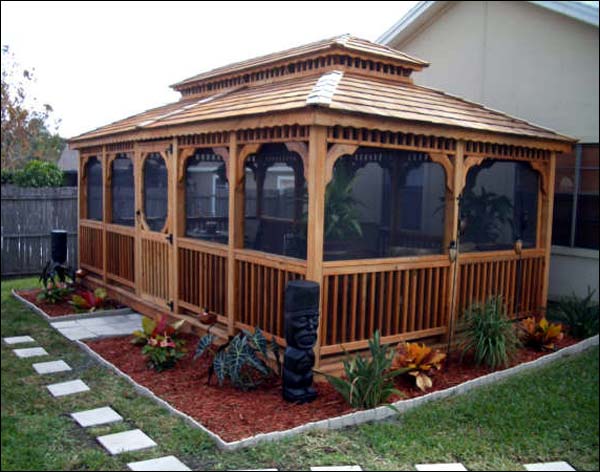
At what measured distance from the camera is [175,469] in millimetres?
3811

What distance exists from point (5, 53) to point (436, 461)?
58.8 feet

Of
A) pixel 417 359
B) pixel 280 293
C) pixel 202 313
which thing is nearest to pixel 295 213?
pixel 202 313

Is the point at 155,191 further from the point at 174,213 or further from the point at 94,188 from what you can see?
the point at 94,188

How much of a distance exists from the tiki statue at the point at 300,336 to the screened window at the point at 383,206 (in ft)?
4.50

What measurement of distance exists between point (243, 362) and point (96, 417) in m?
1.19

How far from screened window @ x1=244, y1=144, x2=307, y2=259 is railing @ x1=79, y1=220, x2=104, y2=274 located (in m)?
2.50

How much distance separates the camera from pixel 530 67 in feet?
29.7

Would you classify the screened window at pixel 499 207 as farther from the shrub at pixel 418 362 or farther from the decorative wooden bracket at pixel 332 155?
the decorative wooden bracket at pixel 332 155

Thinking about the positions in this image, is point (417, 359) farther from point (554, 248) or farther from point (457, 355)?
point (554, 248)

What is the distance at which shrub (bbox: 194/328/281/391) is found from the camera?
5137 millimetres

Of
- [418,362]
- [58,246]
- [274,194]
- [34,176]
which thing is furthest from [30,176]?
[418,362]

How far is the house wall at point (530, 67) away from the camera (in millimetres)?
8422

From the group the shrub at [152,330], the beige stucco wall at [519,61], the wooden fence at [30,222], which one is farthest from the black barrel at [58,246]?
the beige stucco wall at [519,61]

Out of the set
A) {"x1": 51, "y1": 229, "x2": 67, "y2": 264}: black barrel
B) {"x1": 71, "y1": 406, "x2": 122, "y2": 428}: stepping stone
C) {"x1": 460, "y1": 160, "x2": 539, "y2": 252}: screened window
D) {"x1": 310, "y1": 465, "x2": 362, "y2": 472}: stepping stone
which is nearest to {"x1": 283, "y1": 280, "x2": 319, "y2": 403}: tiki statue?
{"x1": 310, "y1": 465, "x2": 362, "y2": 472}: stepping stone
